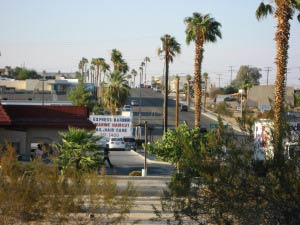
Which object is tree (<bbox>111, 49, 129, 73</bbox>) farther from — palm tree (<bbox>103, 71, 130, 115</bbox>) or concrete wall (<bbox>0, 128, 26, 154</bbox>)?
concrete wall (<bbox>0, 128, 26, 154</bbox>)

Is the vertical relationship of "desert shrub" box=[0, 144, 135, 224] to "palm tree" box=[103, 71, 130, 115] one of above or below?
below

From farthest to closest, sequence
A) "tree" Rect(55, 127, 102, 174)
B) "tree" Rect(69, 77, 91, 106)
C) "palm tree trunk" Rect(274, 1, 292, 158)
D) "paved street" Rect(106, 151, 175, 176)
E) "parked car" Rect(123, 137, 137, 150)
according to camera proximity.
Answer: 1. "tree" Rect(69, 77, 91, 106)
2. "parked car" Rect(123, 137, 137, 150)
3. "paved street" Rect(106, 151, 175, 176)
4. "palm tree trunk" Rect(274, 1, 292, 158)
5. "tree" Rect(55, 127, 102, 174)

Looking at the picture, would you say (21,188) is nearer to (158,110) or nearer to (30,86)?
(158,110)

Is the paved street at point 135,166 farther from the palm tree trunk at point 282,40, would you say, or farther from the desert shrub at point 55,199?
the desert shrub at point 55,199

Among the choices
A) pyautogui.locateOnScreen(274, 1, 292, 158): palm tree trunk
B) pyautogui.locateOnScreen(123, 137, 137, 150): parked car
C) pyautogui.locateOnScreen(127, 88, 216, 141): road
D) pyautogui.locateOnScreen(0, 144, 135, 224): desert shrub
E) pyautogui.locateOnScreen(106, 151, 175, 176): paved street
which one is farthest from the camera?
pyautogui.locateOnScreen(127, 88, 216, 141): road

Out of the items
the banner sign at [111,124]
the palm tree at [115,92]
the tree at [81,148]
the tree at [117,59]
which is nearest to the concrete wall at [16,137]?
the tree at [81,148]

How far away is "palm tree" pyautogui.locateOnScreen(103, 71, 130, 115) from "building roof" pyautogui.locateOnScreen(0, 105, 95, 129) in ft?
148

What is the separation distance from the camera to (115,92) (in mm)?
86625

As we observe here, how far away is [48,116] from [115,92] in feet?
152

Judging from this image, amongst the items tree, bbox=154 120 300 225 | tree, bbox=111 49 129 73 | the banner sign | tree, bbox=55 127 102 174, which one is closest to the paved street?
the banner sign

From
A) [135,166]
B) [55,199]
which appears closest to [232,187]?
[55,199]

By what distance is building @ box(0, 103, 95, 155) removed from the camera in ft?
127

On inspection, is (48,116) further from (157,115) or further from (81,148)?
(157,115)

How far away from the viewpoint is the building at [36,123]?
127 ft
